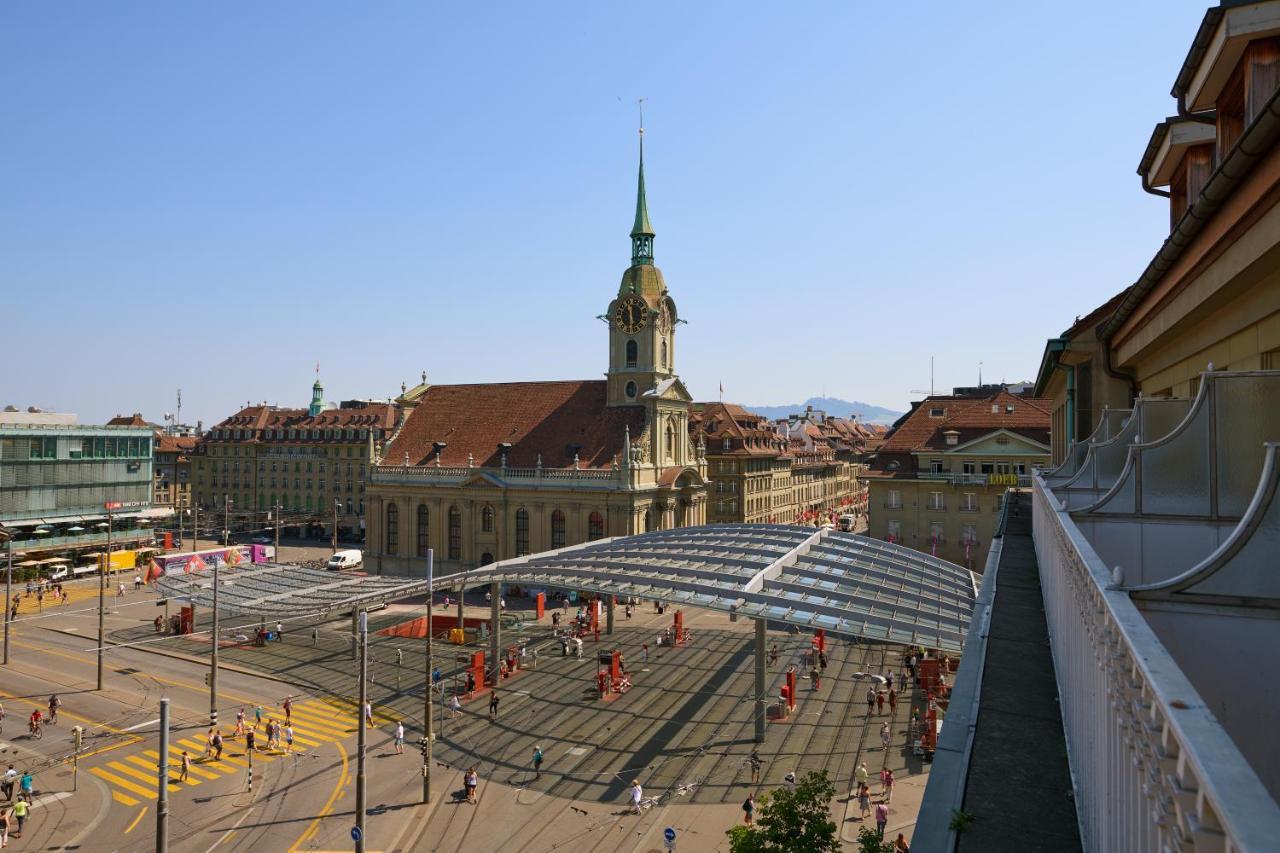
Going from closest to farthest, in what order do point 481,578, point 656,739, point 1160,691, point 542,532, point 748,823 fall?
1. point 1160,691
2. point 748,823
3. point 656,739
4. point 481,578
5. point 542,532

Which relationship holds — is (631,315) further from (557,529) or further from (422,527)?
(422,527)

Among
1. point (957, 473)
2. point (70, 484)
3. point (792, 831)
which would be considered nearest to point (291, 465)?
point (70, 484)

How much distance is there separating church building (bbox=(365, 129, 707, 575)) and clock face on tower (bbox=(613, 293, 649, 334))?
9 cm

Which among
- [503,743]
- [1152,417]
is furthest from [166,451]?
[1152,417]

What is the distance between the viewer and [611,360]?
251ft

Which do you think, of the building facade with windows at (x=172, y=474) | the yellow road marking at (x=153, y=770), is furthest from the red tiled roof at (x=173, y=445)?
the yellow road marking at (x=153, y=770)

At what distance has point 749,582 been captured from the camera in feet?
110

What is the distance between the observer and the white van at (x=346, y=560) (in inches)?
3132

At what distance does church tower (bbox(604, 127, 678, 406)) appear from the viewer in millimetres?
74875

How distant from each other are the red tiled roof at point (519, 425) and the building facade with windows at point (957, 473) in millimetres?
21596

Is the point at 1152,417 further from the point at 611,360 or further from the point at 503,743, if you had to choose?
the point at 611,360

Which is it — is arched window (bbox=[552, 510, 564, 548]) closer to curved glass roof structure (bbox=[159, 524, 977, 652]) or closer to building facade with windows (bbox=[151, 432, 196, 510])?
curved glass roof structure (bbox=[159, 524, 977, 652])

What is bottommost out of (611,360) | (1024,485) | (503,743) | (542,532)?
(503,743)

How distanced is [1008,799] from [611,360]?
69957 millimetres
